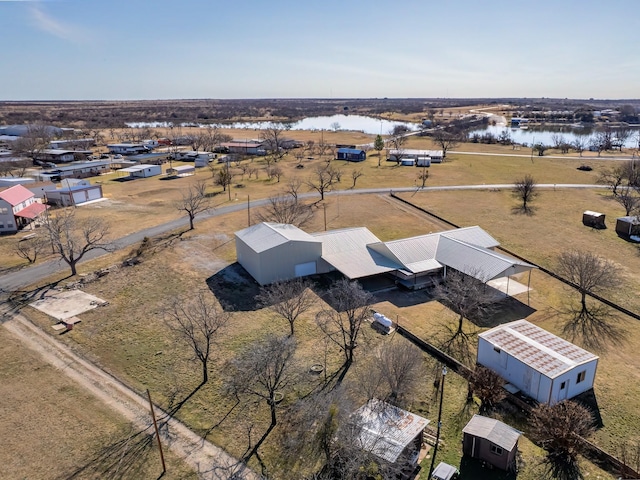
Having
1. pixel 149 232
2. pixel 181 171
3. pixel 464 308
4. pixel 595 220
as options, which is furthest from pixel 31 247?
pixel 595 220

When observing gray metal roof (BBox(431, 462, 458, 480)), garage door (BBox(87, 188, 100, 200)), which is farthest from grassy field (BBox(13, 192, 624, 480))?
garage door (BBox(87, 188, 100, 200))

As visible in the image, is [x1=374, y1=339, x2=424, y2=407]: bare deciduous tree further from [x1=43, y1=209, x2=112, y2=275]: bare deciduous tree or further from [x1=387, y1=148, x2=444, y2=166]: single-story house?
[x1=387, y1=148, x2=444, y2=166]: single-story house

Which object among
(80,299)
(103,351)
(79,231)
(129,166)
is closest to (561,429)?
(103,351)

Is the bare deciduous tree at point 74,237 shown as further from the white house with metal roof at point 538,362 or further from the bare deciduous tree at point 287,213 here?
the white house with metal roof at point 538,362

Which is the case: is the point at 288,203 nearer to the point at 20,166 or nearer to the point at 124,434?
the point at 124,434

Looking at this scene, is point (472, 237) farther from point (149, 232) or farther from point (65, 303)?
point (65, 303)

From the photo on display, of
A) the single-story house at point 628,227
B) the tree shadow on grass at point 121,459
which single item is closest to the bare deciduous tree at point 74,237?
the tree shadow on grass at point 121,459
